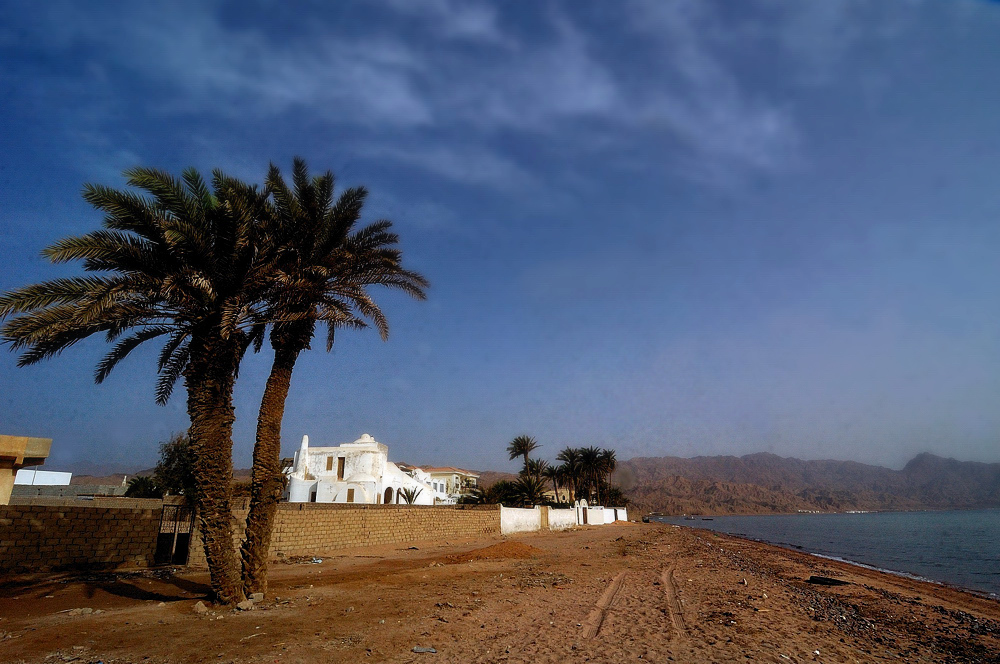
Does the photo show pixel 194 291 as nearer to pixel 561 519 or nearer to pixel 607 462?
pixel 561 519

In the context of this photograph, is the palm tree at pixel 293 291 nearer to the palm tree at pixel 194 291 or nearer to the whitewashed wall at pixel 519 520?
the palm tree at pixel 194 291

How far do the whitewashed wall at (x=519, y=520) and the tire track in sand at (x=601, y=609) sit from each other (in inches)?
783

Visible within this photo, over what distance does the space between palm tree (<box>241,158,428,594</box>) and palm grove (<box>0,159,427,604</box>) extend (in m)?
0.03

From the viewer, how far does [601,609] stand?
10.9 metres

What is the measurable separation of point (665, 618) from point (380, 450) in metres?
38.9

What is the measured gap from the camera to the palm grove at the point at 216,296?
9297mm

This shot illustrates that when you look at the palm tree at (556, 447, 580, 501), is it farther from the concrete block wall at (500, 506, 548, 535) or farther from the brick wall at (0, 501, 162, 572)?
the brick wall at (0, 501, 162, 572)

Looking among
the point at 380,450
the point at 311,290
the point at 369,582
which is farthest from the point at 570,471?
the point at 311,290

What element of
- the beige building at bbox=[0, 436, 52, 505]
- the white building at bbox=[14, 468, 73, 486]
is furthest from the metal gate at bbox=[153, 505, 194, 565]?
the white building at bbox=[14, 468, 73, 486]

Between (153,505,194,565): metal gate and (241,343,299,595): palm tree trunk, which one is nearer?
(241,343,299,595): palm tree trunk

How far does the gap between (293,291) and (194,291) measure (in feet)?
5.84

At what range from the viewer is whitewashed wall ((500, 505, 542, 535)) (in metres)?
34.5

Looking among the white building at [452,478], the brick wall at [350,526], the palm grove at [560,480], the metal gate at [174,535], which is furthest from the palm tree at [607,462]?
the metal gate at [174,535]

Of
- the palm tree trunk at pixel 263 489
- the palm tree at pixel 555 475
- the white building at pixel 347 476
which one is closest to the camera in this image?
the palm tree trunk at pixel 263 489
